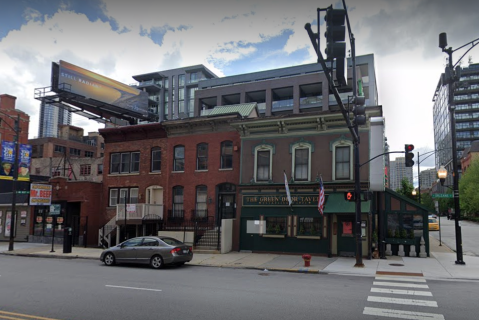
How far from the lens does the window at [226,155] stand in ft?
82.3

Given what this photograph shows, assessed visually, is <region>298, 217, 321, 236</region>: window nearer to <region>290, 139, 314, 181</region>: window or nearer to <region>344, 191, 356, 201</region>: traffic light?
<region>290, 139, 314, 181</region>: window

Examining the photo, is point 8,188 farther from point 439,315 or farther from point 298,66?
point 298,66

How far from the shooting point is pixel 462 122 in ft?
407

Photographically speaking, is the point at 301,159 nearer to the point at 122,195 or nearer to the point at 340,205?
the point at 340,205

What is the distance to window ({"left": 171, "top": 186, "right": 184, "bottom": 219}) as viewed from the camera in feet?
85.7

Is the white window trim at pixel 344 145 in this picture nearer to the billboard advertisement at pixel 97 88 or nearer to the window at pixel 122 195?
the window at pixel 122 195

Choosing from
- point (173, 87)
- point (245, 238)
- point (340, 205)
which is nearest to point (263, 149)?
point (245, 238)

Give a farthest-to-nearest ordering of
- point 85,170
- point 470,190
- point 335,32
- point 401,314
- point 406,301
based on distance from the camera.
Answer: point 470,190 < point 85,170 < point 406,301 < point 401,314 < point 335,32

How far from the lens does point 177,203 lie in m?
26.5

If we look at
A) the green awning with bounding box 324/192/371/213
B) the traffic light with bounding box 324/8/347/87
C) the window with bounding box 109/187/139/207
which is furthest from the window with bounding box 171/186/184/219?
the traffic light with bounding box 324/8/347/87

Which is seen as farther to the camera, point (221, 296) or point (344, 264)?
point (344, 264)

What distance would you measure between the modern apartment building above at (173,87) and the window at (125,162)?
66752mm

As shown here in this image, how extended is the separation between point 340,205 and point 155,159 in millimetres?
13482

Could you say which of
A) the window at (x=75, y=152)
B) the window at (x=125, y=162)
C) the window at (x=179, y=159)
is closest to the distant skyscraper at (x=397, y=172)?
the window at (x=75, y=152)
